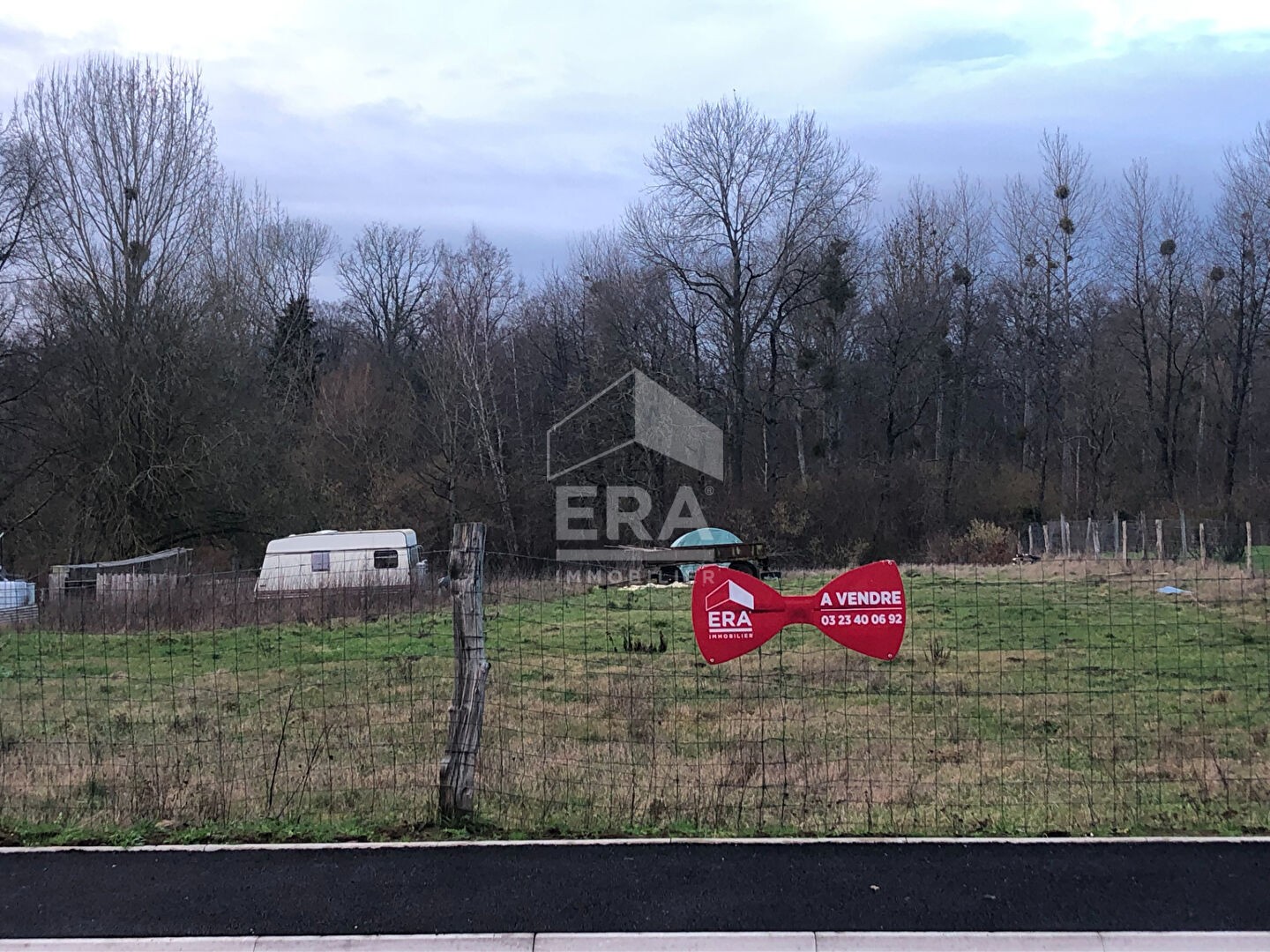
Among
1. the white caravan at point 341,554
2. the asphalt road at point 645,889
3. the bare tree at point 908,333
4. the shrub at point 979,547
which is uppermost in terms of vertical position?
the bare tree at point 908,333

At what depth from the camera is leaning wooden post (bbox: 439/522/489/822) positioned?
20.7 feet

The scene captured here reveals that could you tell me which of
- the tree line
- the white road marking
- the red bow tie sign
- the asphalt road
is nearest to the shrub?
the tree line

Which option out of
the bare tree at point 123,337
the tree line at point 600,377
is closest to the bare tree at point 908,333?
the tree line at point 600,377

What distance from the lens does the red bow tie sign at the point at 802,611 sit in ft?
21.3

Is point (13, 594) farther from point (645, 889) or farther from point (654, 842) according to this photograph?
point (645, 889)

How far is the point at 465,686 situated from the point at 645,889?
1619mm

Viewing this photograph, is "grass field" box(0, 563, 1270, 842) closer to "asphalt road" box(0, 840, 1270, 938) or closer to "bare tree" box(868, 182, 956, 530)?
"asphalt road" box(0, 840, 1270, 938)

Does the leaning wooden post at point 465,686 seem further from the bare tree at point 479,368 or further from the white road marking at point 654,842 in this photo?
the bare tree at point 479,368

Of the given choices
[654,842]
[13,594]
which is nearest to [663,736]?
[654,842]

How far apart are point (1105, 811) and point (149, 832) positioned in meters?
5.67

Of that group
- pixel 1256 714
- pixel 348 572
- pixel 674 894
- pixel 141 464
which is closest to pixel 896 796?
pixel 674 894

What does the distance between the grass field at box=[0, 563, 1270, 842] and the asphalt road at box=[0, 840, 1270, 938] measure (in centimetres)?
44

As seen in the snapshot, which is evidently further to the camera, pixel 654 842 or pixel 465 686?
pixel 465 686

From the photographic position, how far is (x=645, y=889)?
5371 millimetres
